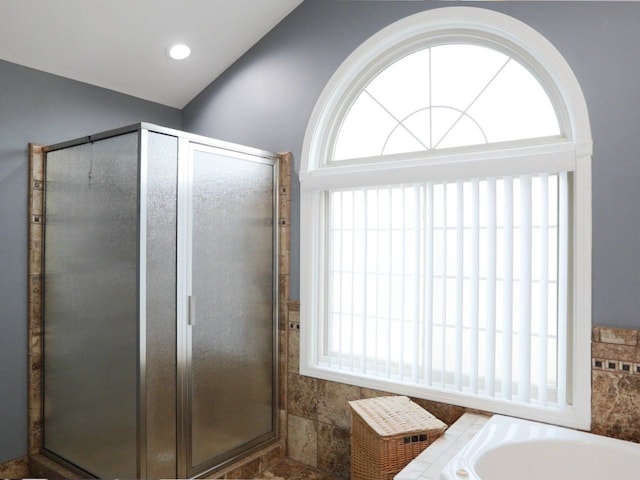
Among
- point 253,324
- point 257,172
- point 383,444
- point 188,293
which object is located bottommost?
point 383,444

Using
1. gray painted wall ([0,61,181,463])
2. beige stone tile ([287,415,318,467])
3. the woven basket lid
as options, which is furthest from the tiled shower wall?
gray painted wall ([0,61,181,463])

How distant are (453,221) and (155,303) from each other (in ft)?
4.80

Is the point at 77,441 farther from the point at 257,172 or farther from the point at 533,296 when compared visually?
the point at 533,296

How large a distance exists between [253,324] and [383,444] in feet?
3.35

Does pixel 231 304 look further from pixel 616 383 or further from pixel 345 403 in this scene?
pixel 616 383

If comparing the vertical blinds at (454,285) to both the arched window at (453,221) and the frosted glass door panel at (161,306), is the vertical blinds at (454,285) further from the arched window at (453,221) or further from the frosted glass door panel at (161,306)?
the frosted glass door panel at (161,306)

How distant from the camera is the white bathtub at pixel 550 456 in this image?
1.70 meters

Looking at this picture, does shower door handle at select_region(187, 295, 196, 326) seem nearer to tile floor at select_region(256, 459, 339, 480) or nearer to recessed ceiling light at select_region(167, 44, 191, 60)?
tile floor at select_region(256, 459, 339, 480)

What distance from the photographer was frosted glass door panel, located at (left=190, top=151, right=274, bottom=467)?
91.1 inches

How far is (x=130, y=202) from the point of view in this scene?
80.1 inches

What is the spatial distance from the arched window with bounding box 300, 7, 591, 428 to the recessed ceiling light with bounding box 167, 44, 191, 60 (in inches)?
35.6

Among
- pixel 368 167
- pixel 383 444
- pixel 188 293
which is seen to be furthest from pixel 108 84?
pixel 383 444

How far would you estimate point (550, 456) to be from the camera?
179 cm

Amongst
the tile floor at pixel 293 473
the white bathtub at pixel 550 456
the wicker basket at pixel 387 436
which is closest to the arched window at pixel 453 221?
the white bathtub at pixel 550 456
